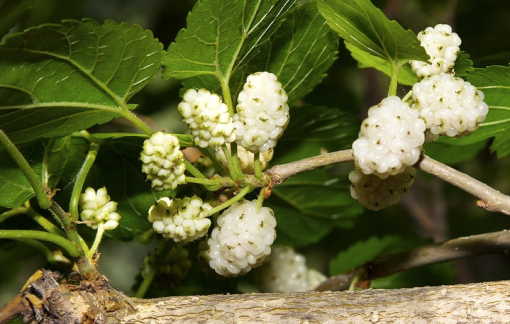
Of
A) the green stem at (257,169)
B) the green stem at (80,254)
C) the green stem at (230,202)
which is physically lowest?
the green stem at (80,254)

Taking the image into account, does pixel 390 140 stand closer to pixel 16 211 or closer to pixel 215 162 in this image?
pixel 215 162

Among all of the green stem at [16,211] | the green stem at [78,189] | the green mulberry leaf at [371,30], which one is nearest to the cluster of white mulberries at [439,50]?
the green mulberry leaf at [371,30]

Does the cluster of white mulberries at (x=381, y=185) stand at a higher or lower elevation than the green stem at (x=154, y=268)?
higher

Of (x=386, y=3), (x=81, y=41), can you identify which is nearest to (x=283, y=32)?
(x=81, y=41)

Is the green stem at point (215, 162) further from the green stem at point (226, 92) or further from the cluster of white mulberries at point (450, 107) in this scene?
the cluster of white mulberries at point (450, 107)

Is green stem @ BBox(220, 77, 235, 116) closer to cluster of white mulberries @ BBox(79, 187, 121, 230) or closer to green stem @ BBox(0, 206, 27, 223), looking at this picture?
cluster of white mulberries @ BBox(79, 187, 121, 230)

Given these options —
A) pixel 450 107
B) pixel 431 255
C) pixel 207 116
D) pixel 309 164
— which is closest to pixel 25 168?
pixel 207 116

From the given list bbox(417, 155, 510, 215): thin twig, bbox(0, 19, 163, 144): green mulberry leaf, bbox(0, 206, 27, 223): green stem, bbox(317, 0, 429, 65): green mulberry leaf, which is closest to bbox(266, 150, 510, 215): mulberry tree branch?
bbox(417, 155, 510, 215): thin twig
